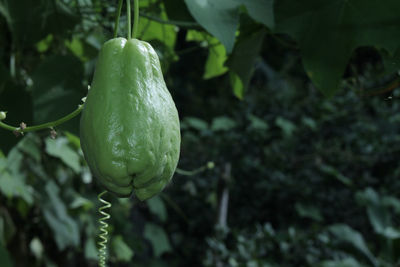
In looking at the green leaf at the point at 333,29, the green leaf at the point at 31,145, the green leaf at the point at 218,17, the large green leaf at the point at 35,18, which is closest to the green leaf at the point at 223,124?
the green leaf at the point at 31,145

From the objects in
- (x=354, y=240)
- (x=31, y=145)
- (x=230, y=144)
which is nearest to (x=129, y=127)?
(x=31, y=145)

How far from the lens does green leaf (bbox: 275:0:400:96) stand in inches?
22.6

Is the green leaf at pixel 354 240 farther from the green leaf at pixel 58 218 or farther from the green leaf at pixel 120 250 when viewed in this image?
the green leaf at pixel 58 218

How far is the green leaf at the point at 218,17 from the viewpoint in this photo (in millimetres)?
489

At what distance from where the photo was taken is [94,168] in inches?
13.2

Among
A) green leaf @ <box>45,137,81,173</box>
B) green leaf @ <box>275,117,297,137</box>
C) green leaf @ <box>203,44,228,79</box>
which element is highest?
green leaf @ <box>203,44,228,79</box>

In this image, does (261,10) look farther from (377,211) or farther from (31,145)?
(377,211)

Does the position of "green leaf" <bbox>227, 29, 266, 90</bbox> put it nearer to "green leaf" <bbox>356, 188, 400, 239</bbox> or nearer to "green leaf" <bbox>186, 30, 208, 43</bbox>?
"green leaf" <bbox>186, 30, 208, 43</bbox>

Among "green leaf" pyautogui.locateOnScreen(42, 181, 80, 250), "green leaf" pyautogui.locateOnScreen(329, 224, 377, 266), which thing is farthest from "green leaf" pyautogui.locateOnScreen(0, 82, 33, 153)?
"green leaf" pyautogui.locateOnScreen(329, 224, 377, 266)

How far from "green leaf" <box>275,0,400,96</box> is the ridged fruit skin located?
315 mm

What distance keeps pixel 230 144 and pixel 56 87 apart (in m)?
2.03

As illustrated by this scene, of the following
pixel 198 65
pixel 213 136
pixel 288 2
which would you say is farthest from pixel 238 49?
pixel 198 65

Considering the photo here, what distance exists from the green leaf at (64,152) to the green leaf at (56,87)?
0.32m

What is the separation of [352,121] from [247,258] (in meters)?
1.09
